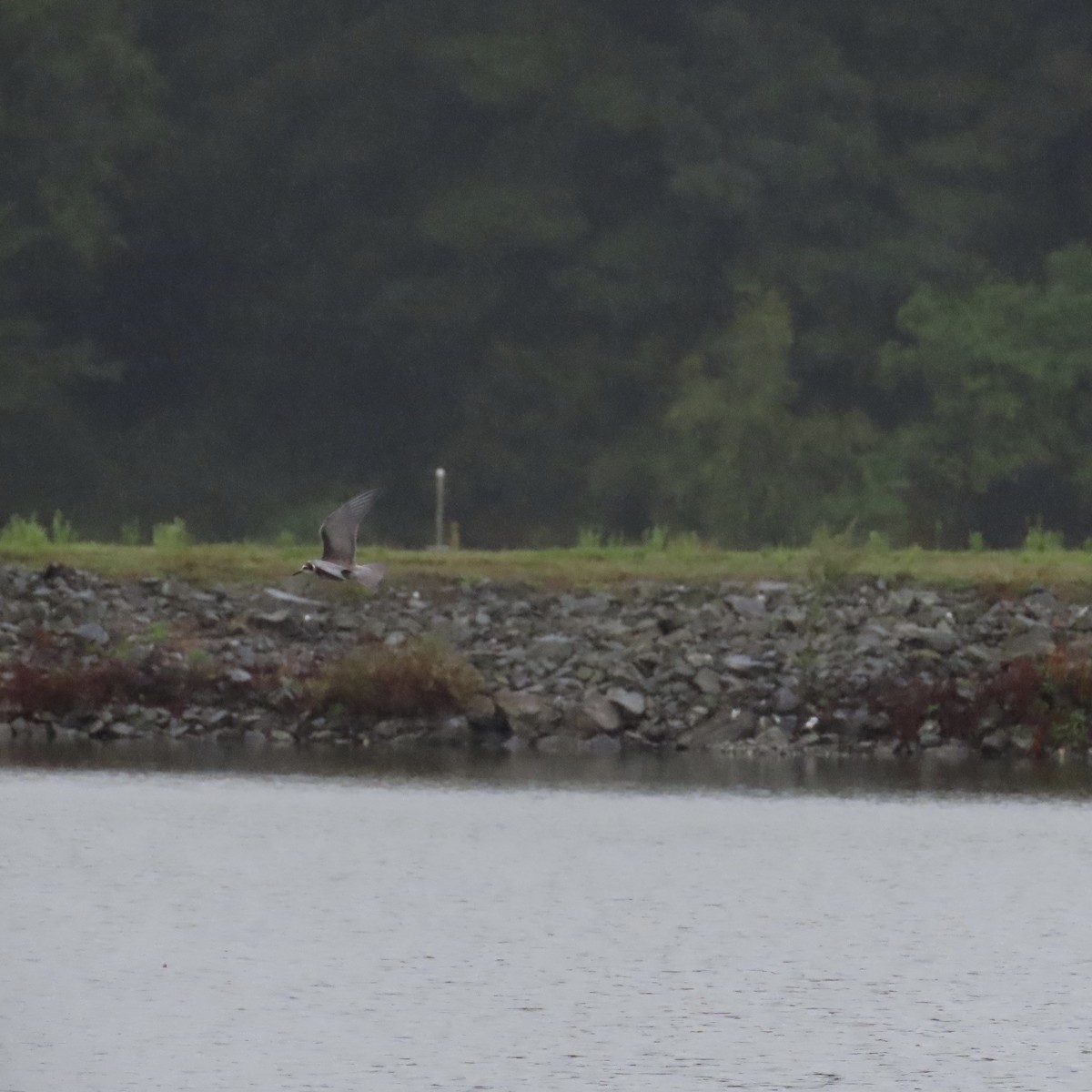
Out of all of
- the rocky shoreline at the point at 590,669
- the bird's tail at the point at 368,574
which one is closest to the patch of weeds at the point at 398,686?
the rocky shoreline at the point at 590,669

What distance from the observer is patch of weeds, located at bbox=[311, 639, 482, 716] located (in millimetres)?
29516

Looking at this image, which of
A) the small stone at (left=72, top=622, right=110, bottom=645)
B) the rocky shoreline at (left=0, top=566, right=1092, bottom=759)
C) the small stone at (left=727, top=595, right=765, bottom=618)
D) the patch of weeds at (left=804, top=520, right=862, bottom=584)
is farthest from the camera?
the patch of weeds at (left=804, top=520, right=862, bottom=584)

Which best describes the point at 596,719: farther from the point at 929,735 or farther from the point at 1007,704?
the point at 1007,704

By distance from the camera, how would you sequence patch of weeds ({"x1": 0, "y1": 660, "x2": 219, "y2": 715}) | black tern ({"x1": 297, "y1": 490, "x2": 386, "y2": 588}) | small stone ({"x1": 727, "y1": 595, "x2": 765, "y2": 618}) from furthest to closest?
1. small stone ({"x1": 727, "y1": 595, "x2": 765, "y2": 618})
2. patch of weeds ({"x1": 0, "y1": 660, "x2": 219, "y2": 715})
3. black tern ({"x1": 297, "y1": 490, "x2": 386, "y2": 588})

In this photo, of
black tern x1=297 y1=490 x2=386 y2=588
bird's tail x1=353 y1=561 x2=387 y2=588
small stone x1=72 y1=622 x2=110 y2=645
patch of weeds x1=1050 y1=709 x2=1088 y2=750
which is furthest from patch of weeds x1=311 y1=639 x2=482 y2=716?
bird's tail x1=353 y1=561 x2=387 y2=588

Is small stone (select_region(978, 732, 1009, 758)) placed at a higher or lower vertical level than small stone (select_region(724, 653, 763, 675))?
lower

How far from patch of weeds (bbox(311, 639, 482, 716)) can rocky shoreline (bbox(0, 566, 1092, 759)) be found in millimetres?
56

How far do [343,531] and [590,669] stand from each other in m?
10.4

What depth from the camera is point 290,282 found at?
181 feet

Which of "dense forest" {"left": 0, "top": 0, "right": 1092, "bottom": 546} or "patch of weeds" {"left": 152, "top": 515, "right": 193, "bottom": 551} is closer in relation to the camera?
"patch of weeds" {"left": 152, "top": 515, "right": 193, "bottom": 551}

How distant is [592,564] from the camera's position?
33.7m

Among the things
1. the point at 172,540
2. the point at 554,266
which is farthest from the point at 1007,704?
the point at 554,266

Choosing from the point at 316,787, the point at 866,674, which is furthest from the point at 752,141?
the point at 316,787

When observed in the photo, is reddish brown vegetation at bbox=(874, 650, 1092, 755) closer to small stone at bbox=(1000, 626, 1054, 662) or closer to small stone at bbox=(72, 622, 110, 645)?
small stone at bbox=(1000, 626, 1054, 662)
